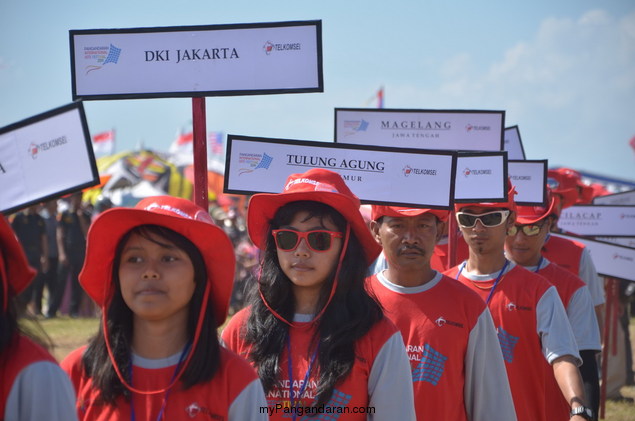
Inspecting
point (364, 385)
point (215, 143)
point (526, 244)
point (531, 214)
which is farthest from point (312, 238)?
point (215, 143)

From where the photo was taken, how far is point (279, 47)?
12.9 feet

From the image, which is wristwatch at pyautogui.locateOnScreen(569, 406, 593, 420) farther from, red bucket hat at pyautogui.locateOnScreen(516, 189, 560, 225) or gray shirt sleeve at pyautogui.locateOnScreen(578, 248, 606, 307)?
gray shirt sleeve at pyautogui.locateOnScreen(578, 248, 606, 307)

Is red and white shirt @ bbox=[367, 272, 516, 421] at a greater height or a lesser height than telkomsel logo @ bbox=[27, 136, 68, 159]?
lesser

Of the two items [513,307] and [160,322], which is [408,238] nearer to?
[513,307]

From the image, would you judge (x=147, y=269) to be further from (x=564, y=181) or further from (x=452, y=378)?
(x=564, y=181)

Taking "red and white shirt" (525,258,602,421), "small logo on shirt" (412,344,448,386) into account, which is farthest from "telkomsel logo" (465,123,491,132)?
"small logo on shirt" (412,344,448,386)

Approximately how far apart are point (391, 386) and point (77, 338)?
10.7 metres

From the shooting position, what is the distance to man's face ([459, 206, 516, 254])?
5004mm

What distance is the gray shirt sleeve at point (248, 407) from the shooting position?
2.80 metres

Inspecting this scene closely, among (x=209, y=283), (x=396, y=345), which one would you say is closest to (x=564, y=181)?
(x=396, y=345)

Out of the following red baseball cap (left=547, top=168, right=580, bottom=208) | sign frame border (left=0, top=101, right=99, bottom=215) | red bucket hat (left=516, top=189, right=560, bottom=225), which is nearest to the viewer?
sign frame border (left=0, top=101, right=99, bottom=215)

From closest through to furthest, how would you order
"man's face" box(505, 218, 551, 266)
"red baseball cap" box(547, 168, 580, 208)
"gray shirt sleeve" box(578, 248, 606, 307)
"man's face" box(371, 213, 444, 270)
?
"man's face" box(371, 213, 444, 270)
"man's face" box(505, 218, 551, 266)
"gray shirt sleeve" box(578, 248, 606, 307)
"red baseball cap" box(547, 168, 580, 208)

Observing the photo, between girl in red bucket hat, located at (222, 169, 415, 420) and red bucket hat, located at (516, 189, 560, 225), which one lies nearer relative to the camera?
girl in red bucket hat, located at (222, 169, 415, 420)

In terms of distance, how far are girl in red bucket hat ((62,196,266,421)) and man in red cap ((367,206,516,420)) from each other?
122 cm
